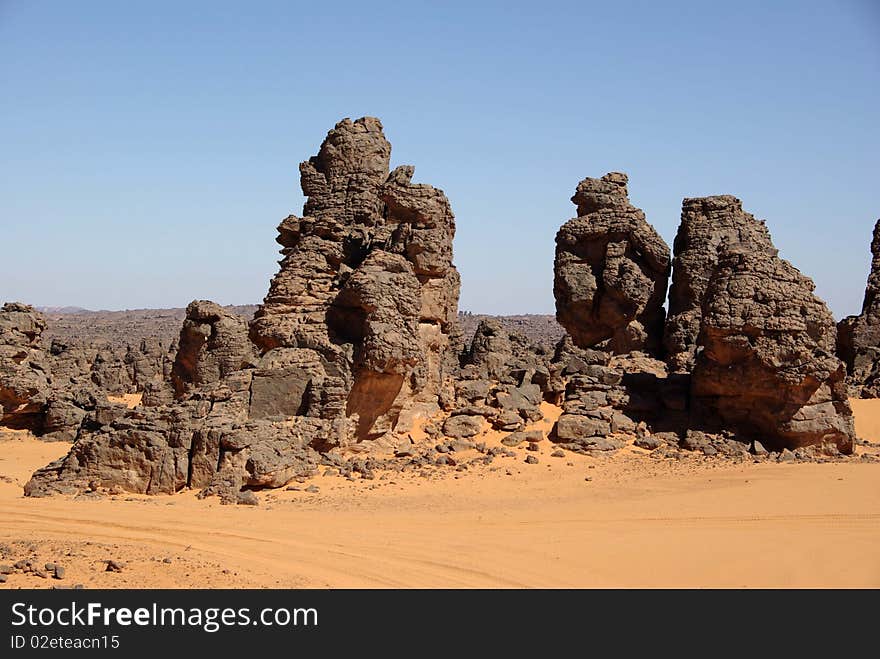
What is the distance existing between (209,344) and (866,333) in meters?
19.0

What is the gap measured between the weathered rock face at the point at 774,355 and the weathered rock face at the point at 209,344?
505 inches

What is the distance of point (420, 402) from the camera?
16.7m

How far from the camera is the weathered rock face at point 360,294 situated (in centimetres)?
1454

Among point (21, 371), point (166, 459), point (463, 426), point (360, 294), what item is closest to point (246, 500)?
point (166, 459)

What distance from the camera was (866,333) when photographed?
26172mm

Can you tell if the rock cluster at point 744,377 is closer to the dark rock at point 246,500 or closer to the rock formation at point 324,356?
the rock formation at point 324,356

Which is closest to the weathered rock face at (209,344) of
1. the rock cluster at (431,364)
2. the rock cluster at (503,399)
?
the rock cluster at (431,364)

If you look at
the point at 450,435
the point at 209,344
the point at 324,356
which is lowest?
the point at 450,435

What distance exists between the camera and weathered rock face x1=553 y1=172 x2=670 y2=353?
20312 millimetres

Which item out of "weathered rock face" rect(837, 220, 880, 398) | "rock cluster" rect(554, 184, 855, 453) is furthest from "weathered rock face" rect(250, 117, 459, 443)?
"weathered rock face" rect(837, 220, 880, 398)

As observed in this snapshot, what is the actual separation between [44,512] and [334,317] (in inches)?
241

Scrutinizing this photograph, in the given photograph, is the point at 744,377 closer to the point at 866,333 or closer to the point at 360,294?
the point at 360,294
